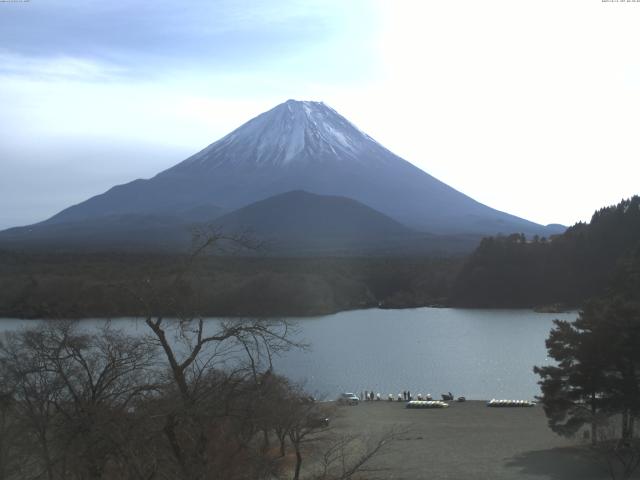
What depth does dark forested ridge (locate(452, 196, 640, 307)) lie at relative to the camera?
38.1 m

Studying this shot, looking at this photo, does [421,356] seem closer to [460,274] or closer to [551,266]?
[460,274]

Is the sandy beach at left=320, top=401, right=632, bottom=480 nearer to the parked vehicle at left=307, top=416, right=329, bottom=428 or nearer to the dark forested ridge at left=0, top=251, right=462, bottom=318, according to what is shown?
the parked vehicle at left=307, top=416, right=329, bottom=428

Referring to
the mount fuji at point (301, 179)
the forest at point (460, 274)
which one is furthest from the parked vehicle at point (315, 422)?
the mount fuji at point (301, 179)

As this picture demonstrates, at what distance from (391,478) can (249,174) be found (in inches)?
2805

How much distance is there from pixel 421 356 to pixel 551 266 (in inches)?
816

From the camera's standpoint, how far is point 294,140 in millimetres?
80312

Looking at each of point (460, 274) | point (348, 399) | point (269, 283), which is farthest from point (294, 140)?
point (348, 399)

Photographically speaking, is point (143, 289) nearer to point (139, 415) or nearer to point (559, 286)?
point (139, 415)

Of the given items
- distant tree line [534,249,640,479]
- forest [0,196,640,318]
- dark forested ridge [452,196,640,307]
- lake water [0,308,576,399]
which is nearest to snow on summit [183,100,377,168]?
forest [0,196,640,318]

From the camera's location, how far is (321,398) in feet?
46.1

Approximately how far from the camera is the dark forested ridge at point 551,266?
3809 centimetres

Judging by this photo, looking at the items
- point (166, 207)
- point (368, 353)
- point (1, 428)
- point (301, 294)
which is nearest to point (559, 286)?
point (301, 294)

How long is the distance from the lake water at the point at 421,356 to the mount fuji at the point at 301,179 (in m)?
44.3

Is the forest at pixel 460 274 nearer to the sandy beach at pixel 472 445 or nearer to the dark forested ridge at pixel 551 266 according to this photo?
the dark forested ridge at pixel 551 266
